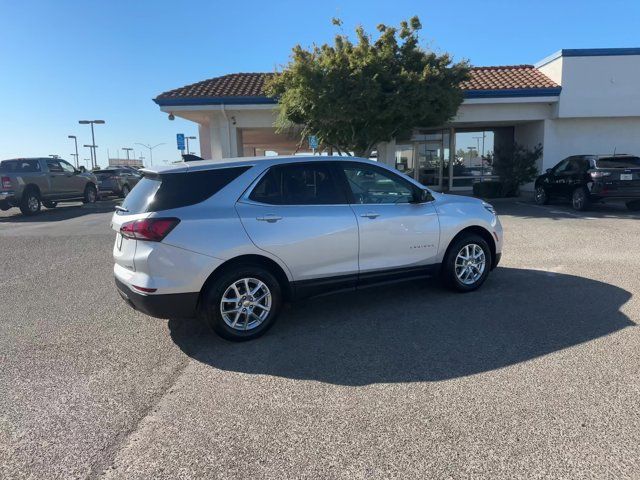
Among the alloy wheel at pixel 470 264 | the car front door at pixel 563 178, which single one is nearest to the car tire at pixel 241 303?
the alloy wheel at pixel 470 264

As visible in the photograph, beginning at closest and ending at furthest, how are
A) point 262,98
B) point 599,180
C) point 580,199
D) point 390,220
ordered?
point 390,220 → point 599,180 → point 580,199 → point 262,98

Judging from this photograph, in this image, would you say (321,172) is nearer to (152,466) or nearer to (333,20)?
(152,466)

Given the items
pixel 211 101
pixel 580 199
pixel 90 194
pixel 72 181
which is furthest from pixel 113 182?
pixel 580 199

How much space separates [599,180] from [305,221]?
11.0 metres

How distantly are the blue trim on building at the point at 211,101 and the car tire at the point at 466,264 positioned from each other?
13.1 m

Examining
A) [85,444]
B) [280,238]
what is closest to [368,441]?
[85,444]

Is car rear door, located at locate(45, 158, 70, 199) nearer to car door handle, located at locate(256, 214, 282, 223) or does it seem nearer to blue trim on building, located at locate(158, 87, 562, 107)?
blue trim on building, located at locate(158, 87, 562, 107)

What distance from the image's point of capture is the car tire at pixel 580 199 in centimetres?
1293

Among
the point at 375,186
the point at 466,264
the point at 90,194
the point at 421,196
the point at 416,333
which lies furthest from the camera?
the point at 90,194

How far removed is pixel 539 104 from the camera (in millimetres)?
17641

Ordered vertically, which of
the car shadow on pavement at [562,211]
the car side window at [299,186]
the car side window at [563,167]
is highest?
the car side window at [563,167]

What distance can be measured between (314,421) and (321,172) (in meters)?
2.66

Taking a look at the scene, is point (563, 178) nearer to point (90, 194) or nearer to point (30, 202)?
point (30, 202)

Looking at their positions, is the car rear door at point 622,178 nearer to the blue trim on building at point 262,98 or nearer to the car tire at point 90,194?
the blue trim on building at point 262,98
